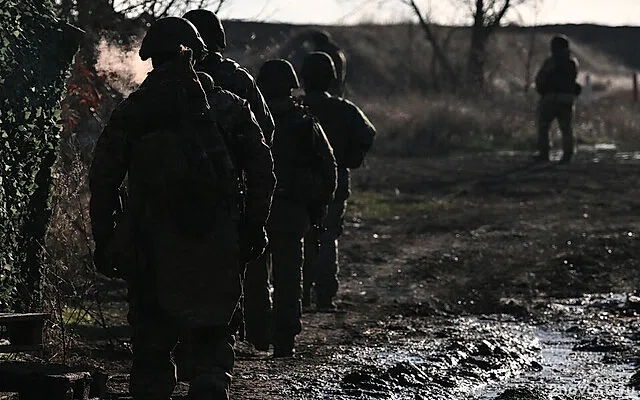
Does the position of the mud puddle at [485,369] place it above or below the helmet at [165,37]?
below

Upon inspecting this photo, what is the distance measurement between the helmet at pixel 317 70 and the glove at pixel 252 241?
3.57 metres

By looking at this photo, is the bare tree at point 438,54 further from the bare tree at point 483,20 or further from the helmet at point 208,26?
the helmet at point 208,26

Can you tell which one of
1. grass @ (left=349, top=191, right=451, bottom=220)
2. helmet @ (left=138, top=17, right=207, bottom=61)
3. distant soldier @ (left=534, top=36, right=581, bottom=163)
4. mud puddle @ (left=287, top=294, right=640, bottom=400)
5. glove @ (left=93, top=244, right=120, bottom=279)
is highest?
helmet @ (left=138, top=17, right=207, bottom=61)

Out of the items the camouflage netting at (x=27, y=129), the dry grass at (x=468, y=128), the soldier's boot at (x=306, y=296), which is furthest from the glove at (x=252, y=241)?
the dry grass at (x=468, y=128)

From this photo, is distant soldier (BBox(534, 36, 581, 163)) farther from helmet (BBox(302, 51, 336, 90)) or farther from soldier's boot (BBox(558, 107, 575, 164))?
helmet (BBox(302, 51, 336, 90))

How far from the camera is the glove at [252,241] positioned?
6367mm

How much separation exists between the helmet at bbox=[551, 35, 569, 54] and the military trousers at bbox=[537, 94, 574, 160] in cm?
77

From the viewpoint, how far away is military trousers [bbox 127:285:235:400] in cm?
616

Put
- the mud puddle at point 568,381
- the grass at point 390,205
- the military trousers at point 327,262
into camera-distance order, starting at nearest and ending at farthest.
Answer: the mud puddle at point 568,381
the military trousers at point 327,262
the grass at point 390,205

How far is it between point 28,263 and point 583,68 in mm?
59489

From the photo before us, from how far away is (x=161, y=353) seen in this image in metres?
6.21

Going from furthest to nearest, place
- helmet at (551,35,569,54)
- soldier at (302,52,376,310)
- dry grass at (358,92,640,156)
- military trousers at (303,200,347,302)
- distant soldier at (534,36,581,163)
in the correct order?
dry grass at (358,92,640,156)
distant soldier at (534,36,581,163)
helmet at (551,35,569,54)
military trousers at (303,200,347,302)
soldier at (302,52,376,310)

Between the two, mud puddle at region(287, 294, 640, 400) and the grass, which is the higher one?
mud puddle at region(287, 294, 640, 400)

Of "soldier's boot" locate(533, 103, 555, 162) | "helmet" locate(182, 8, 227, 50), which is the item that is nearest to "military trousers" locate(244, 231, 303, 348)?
"helmet" locate(182, 8, 227, 50)
